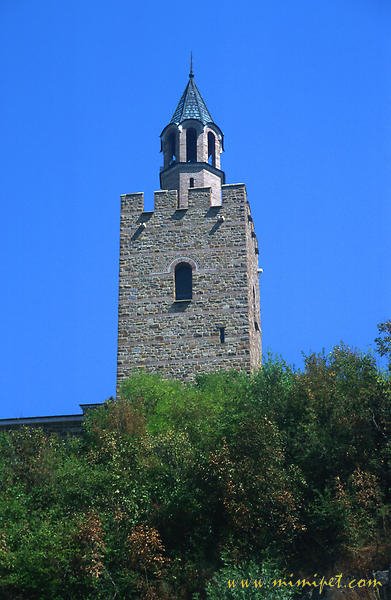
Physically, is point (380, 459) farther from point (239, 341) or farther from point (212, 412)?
point (239, 341)

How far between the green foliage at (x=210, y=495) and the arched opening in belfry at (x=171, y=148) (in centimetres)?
1630

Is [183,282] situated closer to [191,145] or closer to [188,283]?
[188,283]

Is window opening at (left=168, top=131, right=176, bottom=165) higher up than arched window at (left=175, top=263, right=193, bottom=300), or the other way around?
window opening at (left=168, top=131, right=176, bottom=165)

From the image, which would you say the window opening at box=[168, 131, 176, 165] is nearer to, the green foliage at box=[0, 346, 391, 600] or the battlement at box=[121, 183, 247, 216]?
the battlement at box=[121, 183, 247, 216]

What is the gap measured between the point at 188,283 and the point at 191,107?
33.1 ft

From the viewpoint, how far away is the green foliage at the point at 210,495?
2369cm

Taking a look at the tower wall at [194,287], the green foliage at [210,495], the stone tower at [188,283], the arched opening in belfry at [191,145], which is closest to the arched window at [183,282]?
the stone tower at [188,283]

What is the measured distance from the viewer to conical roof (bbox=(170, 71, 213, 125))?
44.5 meters

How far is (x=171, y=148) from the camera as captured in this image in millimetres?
43938

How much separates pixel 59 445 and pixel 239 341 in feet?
31.9

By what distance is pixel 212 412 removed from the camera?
3016 centimetres

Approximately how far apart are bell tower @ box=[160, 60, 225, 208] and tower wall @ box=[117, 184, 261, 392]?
1362mm

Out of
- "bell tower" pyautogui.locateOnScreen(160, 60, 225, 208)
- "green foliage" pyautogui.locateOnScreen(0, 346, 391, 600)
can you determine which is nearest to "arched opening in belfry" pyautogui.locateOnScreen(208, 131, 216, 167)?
"bell tower" pyautogui.locateOnScreen(160, 60, 225, 208)

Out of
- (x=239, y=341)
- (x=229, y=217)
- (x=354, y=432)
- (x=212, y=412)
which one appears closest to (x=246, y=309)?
(x=239, y=341)
